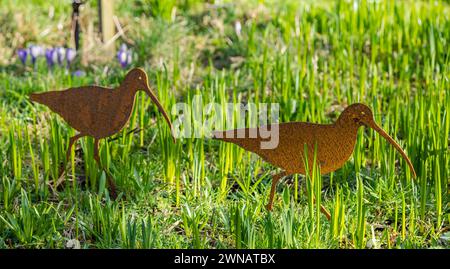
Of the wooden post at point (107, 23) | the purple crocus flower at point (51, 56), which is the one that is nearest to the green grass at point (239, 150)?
the purple crocus flower at point (51, 56)

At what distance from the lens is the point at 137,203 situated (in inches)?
116

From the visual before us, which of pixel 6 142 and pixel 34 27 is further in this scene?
pixel 34 27

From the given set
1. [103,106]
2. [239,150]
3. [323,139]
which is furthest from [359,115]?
[103,106]

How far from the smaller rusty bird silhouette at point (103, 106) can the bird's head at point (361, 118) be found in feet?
2.10

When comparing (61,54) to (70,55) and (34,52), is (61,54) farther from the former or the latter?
(34,52)

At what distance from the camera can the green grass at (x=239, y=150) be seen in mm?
2676

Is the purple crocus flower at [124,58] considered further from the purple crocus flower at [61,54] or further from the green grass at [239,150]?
the purple crocus flower at [61,54]

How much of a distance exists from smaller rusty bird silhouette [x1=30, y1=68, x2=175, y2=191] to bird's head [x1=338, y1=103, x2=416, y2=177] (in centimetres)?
64

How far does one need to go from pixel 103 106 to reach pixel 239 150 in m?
0.59

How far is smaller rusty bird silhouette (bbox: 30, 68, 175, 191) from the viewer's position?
2848mm
